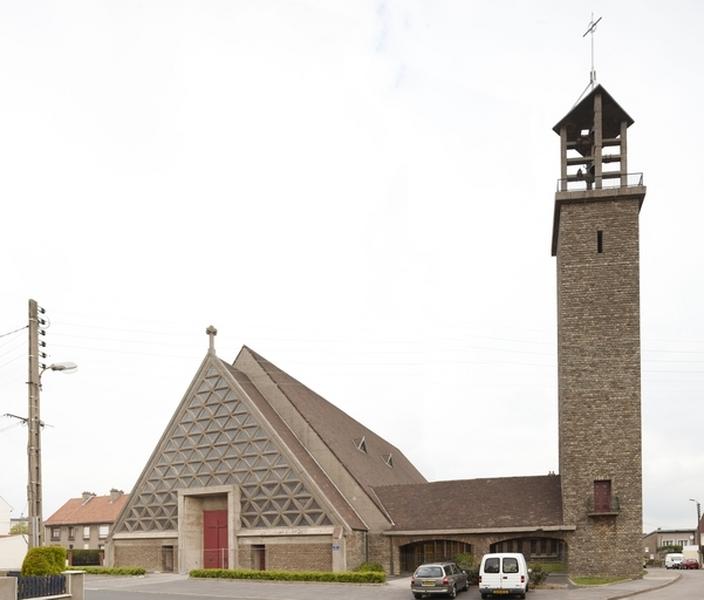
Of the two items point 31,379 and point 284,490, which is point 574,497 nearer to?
point 284,490

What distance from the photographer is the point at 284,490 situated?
42.8 metres

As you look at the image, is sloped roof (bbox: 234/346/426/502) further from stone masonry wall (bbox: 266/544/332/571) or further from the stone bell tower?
the stone bell tower

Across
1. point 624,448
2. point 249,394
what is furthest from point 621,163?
point 249,394

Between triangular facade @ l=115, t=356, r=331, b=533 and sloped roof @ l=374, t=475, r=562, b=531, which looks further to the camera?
triangular facade @ l=115, t=356, r=331, b=533

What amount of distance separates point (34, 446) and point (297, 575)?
18.1m

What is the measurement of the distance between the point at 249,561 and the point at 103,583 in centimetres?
797

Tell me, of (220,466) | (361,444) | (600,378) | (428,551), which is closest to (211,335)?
(220,466)

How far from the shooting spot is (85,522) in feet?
268

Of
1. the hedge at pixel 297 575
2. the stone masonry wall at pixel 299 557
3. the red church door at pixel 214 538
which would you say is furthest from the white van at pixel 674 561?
the red church door at pixel 214 538

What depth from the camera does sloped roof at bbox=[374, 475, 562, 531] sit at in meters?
41.0

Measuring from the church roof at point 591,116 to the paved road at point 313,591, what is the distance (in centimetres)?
2583

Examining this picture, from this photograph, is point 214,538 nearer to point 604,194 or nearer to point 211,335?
point 211,335

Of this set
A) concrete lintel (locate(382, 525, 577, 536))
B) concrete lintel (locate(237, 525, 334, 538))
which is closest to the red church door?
concrete lintel (locate(237, 525, 334, 538))

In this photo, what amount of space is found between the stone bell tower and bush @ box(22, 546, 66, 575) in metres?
25.7
